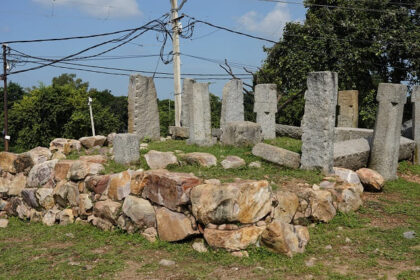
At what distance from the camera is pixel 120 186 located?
8.23 meters

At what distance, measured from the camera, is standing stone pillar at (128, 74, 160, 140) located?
512 inches

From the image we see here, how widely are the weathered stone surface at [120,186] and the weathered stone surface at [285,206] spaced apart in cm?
302

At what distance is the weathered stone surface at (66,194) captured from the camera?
9.34 m

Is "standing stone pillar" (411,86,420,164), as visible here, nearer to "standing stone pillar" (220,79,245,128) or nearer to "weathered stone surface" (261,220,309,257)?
"standing stone pillar" (220,79,245,128)

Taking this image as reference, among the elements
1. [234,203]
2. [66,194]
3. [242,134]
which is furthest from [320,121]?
[66,194]

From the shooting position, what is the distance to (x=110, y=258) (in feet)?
21.4

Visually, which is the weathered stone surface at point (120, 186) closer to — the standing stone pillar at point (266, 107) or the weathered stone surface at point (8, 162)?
the weathered stone surface at point (8, 162)

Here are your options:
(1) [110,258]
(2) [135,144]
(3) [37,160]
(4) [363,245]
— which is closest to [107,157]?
(2) [135,144]

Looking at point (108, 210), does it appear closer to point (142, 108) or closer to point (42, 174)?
point (42, 174)

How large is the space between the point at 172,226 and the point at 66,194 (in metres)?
3.73

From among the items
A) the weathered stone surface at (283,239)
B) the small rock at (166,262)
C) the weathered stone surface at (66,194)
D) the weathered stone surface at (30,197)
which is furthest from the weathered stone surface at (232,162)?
the weathered stone surface at (30,197)

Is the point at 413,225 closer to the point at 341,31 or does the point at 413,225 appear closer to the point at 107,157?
the point at 107,157

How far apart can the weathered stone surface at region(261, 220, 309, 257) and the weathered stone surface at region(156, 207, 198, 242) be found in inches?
53.8

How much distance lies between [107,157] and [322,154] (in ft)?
17.1
